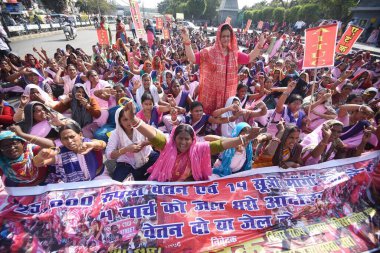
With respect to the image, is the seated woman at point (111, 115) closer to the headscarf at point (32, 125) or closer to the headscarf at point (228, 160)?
the headscarf at point (32, 125)

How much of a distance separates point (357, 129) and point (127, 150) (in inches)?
126

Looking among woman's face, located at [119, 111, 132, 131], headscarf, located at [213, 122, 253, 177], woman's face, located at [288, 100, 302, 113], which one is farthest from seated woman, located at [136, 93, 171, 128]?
woman's face, located at [288, 100, 302, 113]

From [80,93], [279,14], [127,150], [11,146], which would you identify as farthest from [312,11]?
[11,146]

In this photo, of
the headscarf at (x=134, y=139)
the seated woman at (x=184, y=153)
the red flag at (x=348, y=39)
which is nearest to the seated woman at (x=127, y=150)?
the headscarf at (x=134, y=139)

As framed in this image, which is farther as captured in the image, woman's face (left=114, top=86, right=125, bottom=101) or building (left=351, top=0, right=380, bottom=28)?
building (left=351, top=0, right=380, bottom=28)

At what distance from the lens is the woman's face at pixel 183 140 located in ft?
7.39

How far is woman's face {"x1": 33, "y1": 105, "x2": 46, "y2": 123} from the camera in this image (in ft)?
9.63

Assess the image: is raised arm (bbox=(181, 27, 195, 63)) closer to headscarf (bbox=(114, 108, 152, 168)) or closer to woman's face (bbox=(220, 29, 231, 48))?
woman's face (bbox=(220, 29, 231, 48))

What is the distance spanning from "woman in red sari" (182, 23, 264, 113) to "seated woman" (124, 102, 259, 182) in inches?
55.6

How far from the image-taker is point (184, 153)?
238 cm

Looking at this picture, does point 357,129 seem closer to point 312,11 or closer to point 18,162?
point 18,162

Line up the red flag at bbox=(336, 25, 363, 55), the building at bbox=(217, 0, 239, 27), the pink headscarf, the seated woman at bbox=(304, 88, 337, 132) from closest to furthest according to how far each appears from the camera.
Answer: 1. the pink headscarf
2. the seated woman at bbox=(304, 88, 337, 132)
3. the red flag at bbox=(336, 25, 363, 55)
4. the building at bbox=(217, 0, 239, 27)

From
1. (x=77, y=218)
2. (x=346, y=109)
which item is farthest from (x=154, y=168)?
(x=346, y=109)

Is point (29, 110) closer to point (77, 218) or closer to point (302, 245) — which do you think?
point (77, 218)
